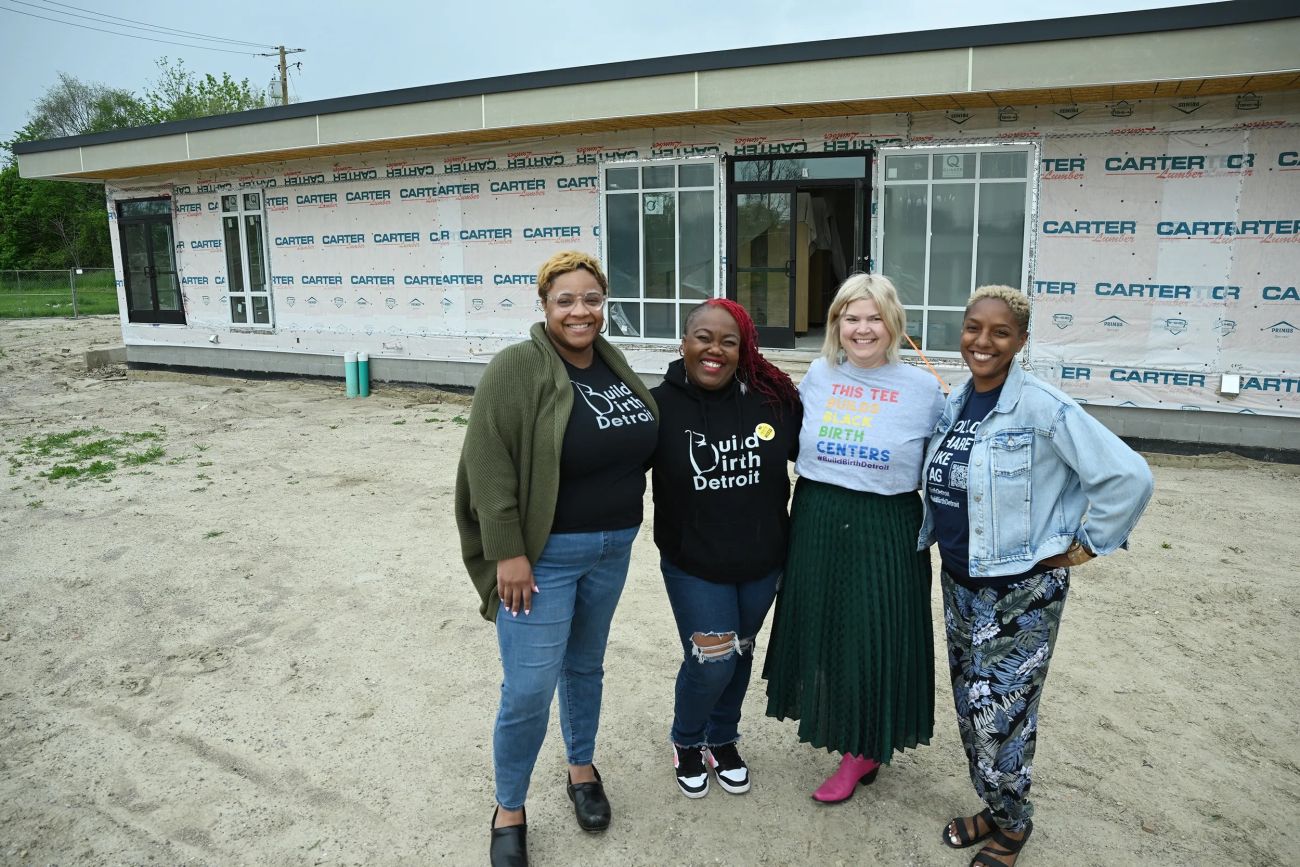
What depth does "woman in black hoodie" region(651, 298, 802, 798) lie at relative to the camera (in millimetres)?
2621

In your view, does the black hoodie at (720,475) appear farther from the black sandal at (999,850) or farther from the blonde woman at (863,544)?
the black sandal at (999,850)

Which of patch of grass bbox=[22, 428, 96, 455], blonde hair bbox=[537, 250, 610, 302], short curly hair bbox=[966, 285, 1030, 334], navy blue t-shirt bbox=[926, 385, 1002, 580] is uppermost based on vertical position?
blonde hair bbox=[537, 250, 610, 302]

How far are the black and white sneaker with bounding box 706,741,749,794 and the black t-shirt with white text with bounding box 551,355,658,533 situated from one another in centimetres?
103

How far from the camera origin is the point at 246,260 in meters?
13.4

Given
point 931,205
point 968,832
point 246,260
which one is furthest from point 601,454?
point 246,260

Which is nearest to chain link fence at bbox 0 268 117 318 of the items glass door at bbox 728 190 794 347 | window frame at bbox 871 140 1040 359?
glass door at bbox 728 190 794 347

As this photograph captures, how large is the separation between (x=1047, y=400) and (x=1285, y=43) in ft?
20.7

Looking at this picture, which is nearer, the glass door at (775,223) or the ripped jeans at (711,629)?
the ripped jeans at (711,629)

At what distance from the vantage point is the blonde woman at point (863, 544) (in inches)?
103

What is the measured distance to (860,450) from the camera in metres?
2.62

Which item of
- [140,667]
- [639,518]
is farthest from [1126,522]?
[140,667]

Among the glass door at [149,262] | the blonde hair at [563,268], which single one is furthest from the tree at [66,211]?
the blonde hair at [563,268]

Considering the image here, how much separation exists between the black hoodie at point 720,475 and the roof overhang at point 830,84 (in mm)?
6309

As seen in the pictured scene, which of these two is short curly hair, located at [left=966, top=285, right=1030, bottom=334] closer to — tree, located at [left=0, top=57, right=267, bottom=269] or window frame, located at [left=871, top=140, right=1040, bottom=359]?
window frame, located at [left=871, top=140, right=1040, bottom=359]
